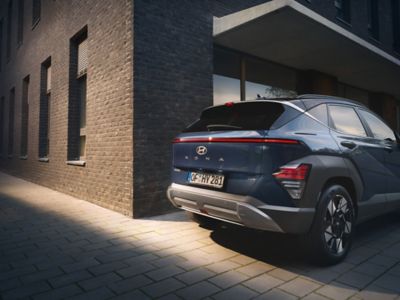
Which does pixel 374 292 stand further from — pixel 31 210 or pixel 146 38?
pixel 31 210

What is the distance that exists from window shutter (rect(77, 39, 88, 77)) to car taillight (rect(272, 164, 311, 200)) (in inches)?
248

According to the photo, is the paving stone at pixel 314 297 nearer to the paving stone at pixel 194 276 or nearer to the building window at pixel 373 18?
the paving stone at pixel 194 276

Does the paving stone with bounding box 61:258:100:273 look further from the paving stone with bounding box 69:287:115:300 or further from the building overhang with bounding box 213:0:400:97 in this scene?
the building overhang with bounding box 213:0:400:97

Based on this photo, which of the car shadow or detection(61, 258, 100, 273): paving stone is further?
the car shadow

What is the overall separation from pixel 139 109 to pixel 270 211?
130 inches

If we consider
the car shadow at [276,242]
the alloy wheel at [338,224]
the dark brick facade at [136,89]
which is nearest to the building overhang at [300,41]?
the dark brick facade at [136,89]

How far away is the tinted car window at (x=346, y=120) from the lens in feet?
11.9

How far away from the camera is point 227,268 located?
310 cm

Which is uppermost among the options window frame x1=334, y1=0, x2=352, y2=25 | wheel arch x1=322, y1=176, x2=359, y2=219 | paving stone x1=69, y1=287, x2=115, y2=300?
window frame x1=334, y1=0, x2=352, y2=25

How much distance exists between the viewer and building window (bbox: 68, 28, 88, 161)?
25.3ft

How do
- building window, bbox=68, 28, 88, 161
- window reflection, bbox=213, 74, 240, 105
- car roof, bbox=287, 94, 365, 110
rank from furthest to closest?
building window, bbox=68, 28, 88, 161 < window reflection, bbox=213, 74, 240, 105 < car roof, bbox=287, 94, 365, 110

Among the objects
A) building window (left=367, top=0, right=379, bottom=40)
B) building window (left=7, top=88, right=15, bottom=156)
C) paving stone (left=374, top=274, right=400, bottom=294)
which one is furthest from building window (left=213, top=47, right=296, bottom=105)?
building window (left=7, top=88, right=15, bottom=156)

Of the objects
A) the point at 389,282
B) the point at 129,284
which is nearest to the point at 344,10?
the point at 389,282

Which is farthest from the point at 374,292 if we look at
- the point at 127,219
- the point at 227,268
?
the point at 127,219
